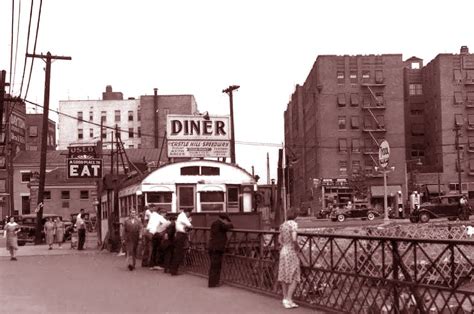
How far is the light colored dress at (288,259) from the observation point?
11992 millimetres

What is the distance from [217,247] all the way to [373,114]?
70.2m

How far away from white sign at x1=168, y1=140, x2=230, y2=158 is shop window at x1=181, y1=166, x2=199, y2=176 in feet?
13.1

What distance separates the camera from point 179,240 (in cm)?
1833

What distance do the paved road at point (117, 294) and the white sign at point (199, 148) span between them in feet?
29.8

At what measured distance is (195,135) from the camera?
30172 mm

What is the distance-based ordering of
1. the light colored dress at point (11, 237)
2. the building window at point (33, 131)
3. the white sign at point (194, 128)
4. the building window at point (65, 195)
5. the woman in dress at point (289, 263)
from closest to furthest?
the woman in dress at point (289, 263) < the light colored dress at point (11, 237) < the white sign at point (194, 128) < the building window at point (65, 195) < the building window at point (33, 131)

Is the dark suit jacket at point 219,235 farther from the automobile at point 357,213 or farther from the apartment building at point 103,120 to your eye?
the apartment building at point 103,120

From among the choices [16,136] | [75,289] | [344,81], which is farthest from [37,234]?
[344,81]

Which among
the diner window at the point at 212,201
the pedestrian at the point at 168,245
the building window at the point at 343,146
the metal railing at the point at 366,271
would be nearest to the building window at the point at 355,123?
the building window at the point at 343,146

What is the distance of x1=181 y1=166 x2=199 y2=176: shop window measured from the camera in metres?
25.5

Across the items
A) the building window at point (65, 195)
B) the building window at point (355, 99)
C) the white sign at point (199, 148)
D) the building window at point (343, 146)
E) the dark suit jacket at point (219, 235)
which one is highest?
the building window at point (355, 99)

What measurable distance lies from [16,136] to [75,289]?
1779 cm

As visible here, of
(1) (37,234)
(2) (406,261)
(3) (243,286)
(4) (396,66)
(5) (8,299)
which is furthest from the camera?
(4) (396,66)

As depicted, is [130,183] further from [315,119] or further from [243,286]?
[315,119]
